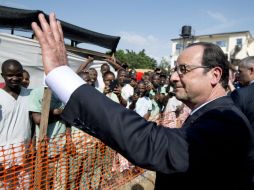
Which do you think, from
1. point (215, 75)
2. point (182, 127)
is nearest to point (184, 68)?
point (215, 75)

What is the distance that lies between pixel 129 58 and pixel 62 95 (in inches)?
2205

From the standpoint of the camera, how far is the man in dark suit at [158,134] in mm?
1059

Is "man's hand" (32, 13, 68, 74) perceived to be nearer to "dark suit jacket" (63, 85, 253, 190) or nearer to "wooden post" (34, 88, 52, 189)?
"dark suit jacket" (63, 85, 253, 190)

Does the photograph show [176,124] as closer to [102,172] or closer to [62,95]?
[102,172]

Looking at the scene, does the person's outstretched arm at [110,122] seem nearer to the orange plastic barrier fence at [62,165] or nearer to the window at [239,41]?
the orange plastic barrier fence at [62,165]

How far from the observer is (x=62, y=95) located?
44.6 inches

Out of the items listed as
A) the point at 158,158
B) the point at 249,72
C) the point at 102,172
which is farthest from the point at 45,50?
the point at 249,72

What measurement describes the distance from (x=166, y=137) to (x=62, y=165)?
293cm

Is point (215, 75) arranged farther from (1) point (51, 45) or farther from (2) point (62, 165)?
(2) point (62, 165)

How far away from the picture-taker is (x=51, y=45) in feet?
3.65

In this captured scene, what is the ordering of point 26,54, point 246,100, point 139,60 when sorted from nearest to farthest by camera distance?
point 246,100, point 26,54, point 139,60

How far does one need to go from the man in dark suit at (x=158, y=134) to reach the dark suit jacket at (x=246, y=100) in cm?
204

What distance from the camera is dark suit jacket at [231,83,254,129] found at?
128 inches

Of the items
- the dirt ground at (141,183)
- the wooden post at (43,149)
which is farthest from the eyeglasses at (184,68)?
the dirt ground at (141,183)
